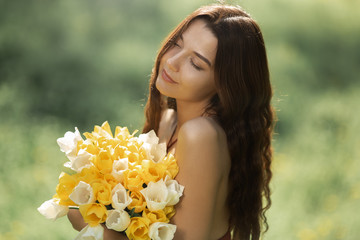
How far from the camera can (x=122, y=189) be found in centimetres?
184

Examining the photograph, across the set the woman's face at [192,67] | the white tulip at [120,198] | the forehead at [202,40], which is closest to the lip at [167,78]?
the woman's face at [192,67]

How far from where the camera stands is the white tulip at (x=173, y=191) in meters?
1.82

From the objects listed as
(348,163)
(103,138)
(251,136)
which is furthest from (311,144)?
(103,138)

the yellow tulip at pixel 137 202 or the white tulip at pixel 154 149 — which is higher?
the white tulip at pixel 154 149

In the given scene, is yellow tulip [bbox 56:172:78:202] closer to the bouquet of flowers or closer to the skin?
the bouquet of flowers

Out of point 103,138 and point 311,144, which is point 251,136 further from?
point 311,144

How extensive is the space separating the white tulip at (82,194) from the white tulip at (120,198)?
80mm

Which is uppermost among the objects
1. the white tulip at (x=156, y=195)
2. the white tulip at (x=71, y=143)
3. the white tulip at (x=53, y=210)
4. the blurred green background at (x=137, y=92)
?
the white tulip at (x=71, y=143)

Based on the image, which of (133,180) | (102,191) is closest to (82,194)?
(102,191)

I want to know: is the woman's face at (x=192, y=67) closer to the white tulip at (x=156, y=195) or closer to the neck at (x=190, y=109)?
the neck at (x=190, y=109)

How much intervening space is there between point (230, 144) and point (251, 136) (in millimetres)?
119

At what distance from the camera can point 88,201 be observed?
1.82 m

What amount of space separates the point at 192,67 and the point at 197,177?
0.41m

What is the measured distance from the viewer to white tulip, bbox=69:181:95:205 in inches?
71.6
